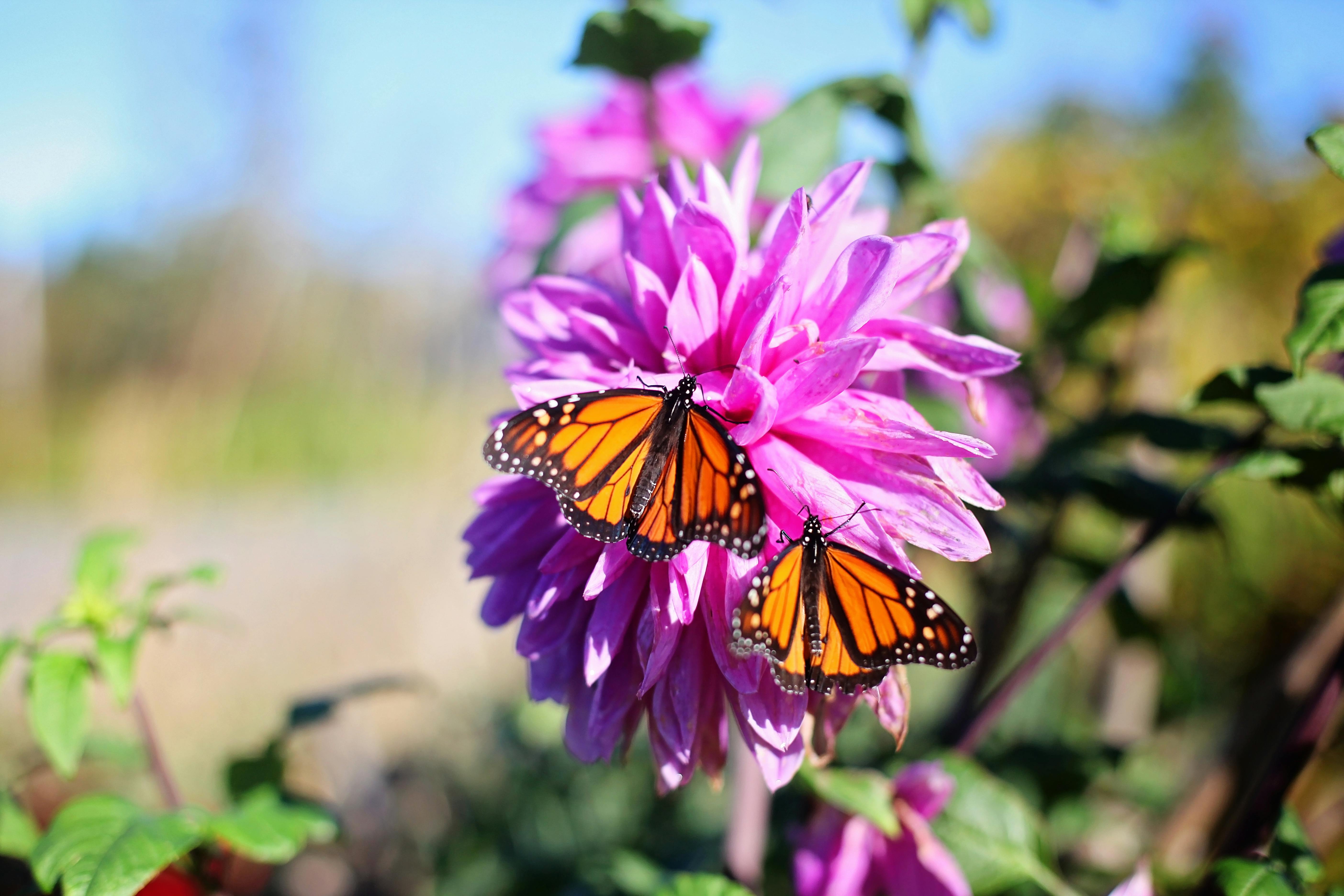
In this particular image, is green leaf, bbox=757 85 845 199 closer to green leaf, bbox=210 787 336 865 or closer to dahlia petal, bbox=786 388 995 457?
dahlia petal, bbox=786 388 995 457

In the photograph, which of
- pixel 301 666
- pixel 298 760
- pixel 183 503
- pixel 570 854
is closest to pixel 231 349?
pixel 183 503

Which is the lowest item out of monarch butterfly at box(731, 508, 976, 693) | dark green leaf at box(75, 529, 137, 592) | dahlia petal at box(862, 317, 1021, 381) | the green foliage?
dark green leaf at box(75, 529, 137, 592)

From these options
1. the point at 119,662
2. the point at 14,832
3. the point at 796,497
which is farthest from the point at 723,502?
the point at 14,832

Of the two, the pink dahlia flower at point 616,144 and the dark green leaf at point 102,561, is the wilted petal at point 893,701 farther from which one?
the dark green leaf at point 102,561

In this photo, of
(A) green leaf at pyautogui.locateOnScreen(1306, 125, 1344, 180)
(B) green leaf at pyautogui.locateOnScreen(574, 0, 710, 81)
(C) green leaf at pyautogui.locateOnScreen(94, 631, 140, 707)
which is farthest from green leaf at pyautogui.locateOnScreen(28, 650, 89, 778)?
(A) green leaf at pyautogui.locateOnScreen(1306, 125, 1344, 180)

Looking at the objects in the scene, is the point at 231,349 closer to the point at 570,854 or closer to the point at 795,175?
the point at 570,854
